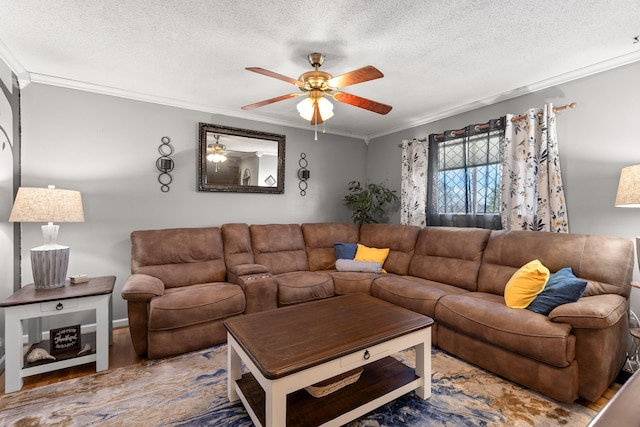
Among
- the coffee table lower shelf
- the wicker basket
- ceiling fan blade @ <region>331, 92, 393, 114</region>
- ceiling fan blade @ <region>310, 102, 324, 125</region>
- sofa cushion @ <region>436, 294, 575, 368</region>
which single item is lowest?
the coffee table lower shelf

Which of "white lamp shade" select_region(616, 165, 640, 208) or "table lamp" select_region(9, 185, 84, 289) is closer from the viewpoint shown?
"white lamp shade" select_region(616, 165, 640, 208)

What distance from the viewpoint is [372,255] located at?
3.71 m

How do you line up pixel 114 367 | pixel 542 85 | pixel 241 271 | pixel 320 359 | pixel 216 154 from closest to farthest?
1. pixel 320 359
2. pixel 114 367
3. pixel 542 85
4. pixel 241 271
5. pixel 216 154

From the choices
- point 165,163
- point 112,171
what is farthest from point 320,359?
point 112,171

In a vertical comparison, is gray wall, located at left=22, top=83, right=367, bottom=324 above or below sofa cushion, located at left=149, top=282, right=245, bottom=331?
above

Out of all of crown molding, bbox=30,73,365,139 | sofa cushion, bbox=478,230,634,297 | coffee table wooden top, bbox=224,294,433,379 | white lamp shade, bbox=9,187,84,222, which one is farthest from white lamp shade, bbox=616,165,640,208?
white lamp shade, bbox=9,187,84,222

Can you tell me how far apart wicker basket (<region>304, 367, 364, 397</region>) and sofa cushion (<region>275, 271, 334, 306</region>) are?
1.32m

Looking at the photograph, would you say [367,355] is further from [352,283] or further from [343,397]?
[352,283]

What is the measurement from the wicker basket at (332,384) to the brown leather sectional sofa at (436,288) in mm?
1053

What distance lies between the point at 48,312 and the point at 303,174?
121 inches

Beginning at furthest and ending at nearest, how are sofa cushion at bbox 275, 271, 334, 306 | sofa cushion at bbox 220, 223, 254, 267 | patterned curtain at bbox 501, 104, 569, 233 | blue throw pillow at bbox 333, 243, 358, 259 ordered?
blue throw pillow at bbox 333, 243, 358, 259 < sofa cushion at bbox 220, 223, 254, 267 < sofa cushion at bbox 275, 271, 334, 306 < patterned curtain at bbox 501, 104, 569, 233

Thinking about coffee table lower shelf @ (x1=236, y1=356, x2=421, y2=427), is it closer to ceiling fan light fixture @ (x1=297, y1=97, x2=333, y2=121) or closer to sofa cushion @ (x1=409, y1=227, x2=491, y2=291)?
sofa cushion @ (x1=409, y1=227, x2=491, y2=291)

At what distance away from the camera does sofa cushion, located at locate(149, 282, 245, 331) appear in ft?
7.58

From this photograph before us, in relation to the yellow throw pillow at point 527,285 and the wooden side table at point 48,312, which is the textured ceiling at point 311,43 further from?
the wooden side table at point 48,312
